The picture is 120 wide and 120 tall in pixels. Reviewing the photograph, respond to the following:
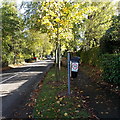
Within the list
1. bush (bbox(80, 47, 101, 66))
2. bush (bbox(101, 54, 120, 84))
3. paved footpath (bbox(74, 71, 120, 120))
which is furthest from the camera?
bush (bbox(80, 47, 101, 66))

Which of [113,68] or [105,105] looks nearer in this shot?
[105,105]

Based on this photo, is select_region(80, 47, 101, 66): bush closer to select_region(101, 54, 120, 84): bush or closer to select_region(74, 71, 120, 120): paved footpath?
select_region(101, 54, 120, 84): bush

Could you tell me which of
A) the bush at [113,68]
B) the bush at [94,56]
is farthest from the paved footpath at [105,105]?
the bush at [94,56]

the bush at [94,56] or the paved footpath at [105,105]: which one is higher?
the bush at [94,56]

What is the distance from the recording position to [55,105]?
182 inches

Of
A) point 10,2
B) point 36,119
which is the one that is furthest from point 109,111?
point 10,2

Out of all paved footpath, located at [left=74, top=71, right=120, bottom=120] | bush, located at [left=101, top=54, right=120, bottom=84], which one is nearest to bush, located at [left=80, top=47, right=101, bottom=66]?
bush, located at [left=101, top=54, right=120, bottom=84]

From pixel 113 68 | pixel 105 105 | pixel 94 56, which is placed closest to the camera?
pixel 105 105

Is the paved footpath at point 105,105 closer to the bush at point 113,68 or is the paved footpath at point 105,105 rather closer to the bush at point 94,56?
the bush at point 113,68

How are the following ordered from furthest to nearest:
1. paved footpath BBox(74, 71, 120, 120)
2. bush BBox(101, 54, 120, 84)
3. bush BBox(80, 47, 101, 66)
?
bush BBox(80, 47, 101, 66) → bush BBox(101, 54, 120, 84) → paved footpath BBox(74, 71, 120, 120)

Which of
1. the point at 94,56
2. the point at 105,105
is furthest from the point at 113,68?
the point at 94,56

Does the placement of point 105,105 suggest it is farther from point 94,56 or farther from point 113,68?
point 94,56

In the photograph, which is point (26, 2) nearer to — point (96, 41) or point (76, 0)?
point (76, 0)

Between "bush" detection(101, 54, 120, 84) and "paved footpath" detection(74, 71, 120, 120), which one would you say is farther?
"bush" detection(101, 54, 120, 84)
